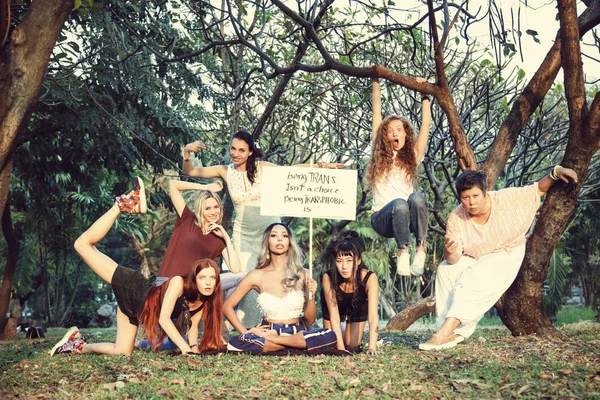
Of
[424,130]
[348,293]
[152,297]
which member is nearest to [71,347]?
[152,297]

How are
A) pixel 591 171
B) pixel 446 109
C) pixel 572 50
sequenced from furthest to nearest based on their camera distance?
pixel 591 171 < pixel 446 109 < pixel 572 50

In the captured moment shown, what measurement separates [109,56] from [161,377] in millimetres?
7250

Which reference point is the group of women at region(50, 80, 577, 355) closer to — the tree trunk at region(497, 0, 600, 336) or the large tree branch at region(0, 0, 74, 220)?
the tree trunk at region(497, 0, 600, 336)

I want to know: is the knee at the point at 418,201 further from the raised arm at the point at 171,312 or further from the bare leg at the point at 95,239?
the bare leg at the point at 95,239

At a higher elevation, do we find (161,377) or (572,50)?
(572,50)

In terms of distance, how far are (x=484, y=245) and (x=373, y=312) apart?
1138 millimetres

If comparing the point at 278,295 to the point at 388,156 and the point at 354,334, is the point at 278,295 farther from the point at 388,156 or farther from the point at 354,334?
the point at 388,156

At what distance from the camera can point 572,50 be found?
265 inches

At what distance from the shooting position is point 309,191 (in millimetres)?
6879

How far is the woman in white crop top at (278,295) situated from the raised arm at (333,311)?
93 millimetres

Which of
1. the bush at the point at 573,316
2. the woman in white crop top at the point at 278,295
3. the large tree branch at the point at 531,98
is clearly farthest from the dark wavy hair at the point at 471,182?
the bush at the point at 573,316

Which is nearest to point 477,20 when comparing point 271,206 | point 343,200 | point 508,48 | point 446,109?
point 508,48

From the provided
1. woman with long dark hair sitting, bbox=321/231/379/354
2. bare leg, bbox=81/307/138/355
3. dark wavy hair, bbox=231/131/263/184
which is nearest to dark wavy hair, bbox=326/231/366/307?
woman with long dark hair sitting, bbox=321/231/379/354

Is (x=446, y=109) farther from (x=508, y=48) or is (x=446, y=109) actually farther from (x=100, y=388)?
(x=100, y=388)
